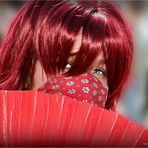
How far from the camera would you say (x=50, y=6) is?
850 millimetres

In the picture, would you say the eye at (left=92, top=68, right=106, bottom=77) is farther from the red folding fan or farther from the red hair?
the red folding fan

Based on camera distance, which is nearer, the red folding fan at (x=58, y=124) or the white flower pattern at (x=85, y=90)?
the red folding fan at (x=58, y=124)

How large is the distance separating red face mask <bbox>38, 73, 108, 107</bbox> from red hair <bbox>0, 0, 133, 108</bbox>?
0.8 inches

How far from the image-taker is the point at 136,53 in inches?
36.8

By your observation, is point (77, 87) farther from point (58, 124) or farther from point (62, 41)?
point (58, 124)

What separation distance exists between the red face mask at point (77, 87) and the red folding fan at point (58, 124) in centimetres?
23

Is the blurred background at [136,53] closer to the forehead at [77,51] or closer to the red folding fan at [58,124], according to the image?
the forehead at [77,51]

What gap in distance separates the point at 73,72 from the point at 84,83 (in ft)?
0.12

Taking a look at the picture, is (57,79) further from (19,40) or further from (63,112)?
(63,112)

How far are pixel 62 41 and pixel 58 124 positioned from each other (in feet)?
1.06

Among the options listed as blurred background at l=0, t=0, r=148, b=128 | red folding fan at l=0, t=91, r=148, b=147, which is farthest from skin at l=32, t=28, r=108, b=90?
red folding fan at l=0, t=91, r=148, b=147

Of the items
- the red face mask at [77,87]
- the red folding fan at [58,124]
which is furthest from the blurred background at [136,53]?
the red folding fan at [58,124]

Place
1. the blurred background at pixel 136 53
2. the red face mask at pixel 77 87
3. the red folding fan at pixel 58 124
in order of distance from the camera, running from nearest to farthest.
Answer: the red folding fan at pixel 58 124, the red face mask at pixel 77 87, the blurred background at pixel 136 53

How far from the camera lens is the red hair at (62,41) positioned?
0.77 m
